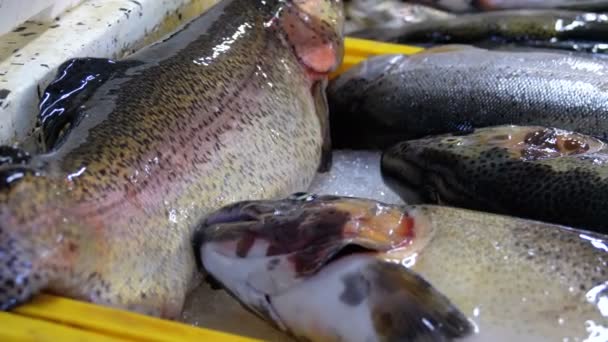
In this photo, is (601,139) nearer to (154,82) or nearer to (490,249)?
(490,249)

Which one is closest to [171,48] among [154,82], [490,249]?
[154,82]

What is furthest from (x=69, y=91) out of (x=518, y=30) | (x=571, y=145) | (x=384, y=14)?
(x=384, y=14)

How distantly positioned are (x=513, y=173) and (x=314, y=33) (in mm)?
542

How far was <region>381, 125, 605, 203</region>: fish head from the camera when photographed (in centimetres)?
139

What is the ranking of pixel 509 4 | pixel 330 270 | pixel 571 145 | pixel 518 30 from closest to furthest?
pixel 330 270 → pixel 571 145 → pixel 518 30 → pixel 509 4

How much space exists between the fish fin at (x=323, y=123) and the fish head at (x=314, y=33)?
36 millimetres

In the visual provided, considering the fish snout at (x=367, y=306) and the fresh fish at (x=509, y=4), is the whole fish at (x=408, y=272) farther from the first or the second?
the fresh fish at (x=509, y=4)

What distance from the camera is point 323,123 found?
5.52 ft

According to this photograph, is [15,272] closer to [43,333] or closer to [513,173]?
[43,333]

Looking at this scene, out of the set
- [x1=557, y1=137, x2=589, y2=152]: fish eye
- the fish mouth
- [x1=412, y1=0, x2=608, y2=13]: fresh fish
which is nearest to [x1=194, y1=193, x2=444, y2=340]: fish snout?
the fish mouth

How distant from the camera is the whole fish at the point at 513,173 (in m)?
1.30

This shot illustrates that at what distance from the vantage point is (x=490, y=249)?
113 centimetres

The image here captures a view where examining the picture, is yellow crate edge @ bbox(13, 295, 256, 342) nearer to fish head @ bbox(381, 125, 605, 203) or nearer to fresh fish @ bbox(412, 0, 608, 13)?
fish head @ bbox(381, 125, 605, 203)

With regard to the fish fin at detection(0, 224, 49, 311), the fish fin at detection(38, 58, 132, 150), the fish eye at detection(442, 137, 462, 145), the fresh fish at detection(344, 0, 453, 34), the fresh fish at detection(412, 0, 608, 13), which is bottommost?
the fresh fish at detection(344, 0, 453, 34)
